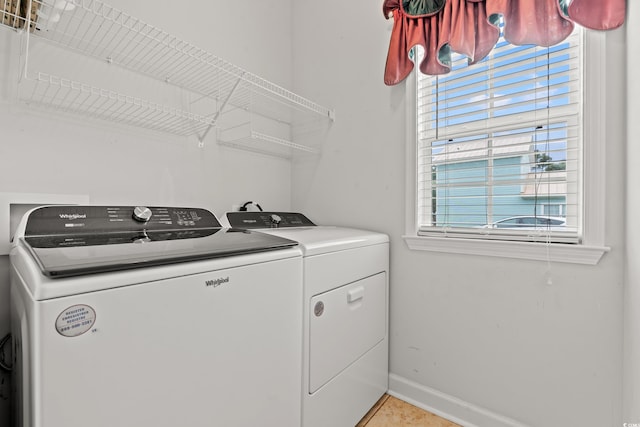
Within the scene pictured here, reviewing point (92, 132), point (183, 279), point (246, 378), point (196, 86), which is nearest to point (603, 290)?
point (246, 378)

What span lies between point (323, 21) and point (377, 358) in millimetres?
2231

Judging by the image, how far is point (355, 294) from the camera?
145cm

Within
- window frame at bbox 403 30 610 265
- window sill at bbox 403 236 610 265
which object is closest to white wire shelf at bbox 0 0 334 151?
window sill at bbox 403 236 610 265

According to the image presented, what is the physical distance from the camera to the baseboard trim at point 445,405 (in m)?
1.44

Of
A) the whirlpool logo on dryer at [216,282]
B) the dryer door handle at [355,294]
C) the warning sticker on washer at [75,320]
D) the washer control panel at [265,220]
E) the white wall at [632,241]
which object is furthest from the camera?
the washer control panel at [265,220]

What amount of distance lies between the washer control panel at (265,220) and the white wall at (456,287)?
20cm

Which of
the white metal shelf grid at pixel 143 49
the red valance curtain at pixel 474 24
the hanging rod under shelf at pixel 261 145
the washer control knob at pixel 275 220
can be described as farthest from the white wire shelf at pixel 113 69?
the red valance curtain at pixel 474 24

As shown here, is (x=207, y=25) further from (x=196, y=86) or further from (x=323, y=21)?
(x=323, y=21)

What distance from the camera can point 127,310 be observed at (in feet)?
2.30

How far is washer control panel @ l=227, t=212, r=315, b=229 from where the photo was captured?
5.23ft

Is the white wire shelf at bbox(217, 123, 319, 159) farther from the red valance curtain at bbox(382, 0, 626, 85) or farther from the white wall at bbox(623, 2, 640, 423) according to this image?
the white wall at bbox(623, 2, 640, 423)

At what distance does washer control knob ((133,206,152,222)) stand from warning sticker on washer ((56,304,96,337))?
668 mm

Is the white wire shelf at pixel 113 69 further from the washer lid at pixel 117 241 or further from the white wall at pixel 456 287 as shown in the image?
the white wall at pixel 456 287

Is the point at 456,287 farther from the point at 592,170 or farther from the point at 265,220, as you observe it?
the point at 265,220
